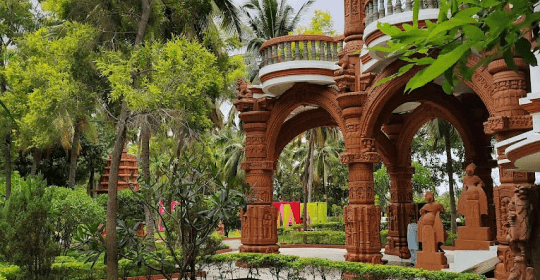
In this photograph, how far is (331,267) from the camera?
10688 millimetres

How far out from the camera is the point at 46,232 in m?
9.09

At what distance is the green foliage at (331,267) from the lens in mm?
9336

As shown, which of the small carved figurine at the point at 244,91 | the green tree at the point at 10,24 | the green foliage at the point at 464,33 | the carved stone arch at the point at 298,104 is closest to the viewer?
the green foliage at the point at 464,33

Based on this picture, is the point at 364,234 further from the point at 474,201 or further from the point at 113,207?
the point at 113,207

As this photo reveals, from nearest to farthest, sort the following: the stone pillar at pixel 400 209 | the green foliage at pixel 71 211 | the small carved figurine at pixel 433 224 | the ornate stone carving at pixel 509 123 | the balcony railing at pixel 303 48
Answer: the ornate stone carving at pixel 509 123
the small carved figurine at pixel 433 224
the balcony railing at pixel 303 48
the stone pillar at pixel 400 209
the green foliage at pixel 71 211

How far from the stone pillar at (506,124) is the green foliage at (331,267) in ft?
2.67

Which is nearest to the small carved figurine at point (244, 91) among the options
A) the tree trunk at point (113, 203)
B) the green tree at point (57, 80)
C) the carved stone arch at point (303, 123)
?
the carved stone arch at point (303, 123)

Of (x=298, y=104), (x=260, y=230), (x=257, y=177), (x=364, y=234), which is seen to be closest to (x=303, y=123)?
(x=298, y=104)

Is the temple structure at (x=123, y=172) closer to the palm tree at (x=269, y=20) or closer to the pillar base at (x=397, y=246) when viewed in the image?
the palm tree at (x=269, y=20)

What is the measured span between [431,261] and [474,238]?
1.34 meters

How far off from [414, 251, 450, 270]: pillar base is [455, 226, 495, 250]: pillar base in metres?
1.07

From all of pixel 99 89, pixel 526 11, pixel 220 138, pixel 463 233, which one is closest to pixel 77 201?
pixel 99 89

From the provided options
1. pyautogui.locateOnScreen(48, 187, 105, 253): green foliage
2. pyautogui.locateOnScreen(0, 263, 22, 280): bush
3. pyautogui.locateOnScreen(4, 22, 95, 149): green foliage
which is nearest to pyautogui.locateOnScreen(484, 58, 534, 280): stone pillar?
pyautogui.locateOnScreen(0, 263, 22, 280): bush

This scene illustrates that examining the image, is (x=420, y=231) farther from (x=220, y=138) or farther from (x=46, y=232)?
(x=220, y=138)
